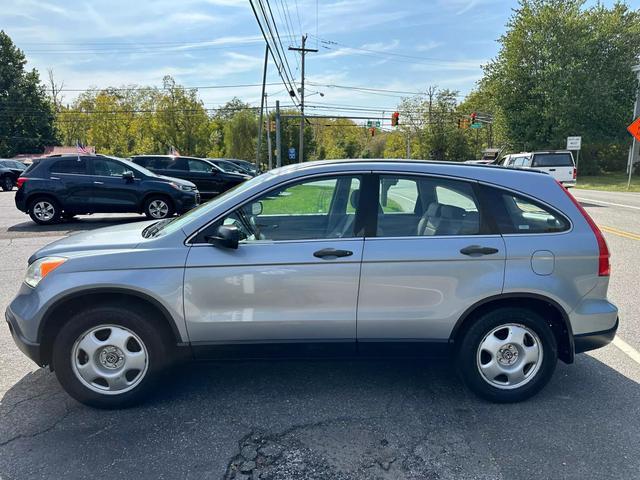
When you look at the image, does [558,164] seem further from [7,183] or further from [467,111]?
[467,111]

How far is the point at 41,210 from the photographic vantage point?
448 inches

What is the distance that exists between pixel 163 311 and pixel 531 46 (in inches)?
1537

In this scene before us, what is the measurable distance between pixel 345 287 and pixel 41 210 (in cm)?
1104

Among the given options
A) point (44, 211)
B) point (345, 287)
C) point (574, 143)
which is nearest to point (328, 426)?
point (345, 287)

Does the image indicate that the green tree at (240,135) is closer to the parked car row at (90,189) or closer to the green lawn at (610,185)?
the green lawn at (610,185)

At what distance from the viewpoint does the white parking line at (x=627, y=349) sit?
13.0ft

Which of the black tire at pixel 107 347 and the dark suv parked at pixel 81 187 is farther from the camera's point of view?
the dark suv parked at pixel 81 187

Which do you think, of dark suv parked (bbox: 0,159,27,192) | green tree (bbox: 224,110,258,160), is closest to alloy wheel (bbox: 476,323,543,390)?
dark suv parked (bbox: 0,159,27,192)

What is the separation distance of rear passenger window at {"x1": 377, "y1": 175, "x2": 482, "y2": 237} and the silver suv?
0.04 feet

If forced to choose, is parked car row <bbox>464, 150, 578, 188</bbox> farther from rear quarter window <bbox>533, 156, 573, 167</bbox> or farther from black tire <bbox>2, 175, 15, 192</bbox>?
black tire <bbox>2, 175, 15, 192</bbox>

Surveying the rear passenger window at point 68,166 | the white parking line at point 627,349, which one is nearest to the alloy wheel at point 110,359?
the white parking line at point 627,349

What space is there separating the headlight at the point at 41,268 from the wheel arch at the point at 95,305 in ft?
0.81

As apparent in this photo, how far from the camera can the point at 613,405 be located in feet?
10.5

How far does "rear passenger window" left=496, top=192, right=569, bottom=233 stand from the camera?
3164 mm
